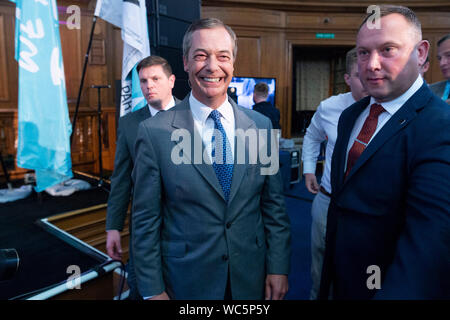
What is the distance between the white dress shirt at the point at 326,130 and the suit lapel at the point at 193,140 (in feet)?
2.93

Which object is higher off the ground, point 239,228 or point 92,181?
point 239,228

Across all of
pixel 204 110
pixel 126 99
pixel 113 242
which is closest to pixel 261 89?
pixel 126 99

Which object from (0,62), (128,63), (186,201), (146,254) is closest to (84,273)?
(146,254)

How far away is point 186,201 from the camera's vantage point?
107cm

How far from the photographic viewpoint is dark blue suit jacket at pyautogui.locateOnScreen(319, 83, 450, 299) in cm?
68

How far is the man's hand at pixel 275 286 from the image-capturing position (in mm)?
1195

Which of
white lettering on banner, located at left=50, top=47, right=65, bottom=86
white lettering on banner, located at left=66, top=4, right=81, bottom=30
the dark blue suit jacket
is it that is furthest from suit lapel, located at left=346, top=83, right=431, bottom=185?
white lettering on banner, located at left=50, top=47, right=65, bottom=86

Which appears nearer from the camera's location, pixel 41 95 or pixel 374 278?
pixel 374 278

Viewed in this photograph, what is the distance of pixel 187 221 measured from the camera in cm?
108

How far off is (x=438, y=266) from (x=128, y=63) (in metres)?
2.46

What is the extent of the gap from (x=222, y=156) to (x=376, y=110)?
0.51 meters

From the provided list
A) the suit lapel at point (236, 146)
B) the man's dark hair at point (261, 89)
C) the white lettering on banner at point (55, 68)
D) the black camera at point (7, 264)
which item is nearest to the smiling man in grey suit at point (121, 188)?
the suit lapel at point (236, 146)

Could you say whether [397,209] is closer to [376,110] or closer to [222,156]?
[376,110]
